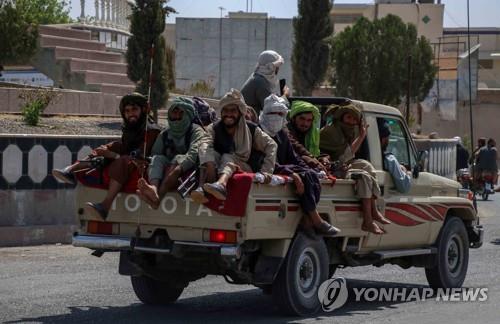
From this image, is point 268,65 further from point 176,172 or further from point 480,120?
point 480,120

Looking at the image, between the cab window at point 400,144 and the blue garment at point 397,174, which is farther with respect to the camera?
the cab window at point 400,144

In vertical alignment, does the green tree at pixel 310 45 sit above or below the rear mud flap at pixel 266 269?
above

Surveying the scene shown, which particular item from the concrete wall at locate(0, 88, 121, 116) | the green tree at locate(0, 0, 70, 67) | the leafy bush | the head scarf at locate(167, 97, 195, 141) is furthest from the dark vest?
the green tree at locate(0, 0, 70, 67)

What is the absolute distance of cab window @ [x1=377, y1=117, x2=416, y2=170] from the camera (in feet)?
40.7

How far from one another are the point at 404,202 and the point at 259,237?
111 inches

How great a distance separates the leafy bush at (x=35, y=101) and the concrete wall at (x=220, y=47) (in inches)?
1055

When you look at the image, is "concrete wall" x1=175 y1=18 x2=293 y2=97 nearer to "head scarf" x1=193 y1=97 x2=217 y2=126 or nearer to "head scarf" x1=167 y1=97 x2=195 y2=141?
"head scarf" x1=193 y1=97 x2=217 y2=126

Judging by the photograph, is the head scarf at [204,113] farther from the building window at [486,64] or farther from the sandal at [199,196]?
the building window at [486,64]

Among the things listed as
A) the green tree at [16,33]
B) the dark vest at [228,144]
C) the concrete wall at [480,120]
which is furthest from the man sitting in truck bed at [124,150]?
the concrete wall at [480,120]

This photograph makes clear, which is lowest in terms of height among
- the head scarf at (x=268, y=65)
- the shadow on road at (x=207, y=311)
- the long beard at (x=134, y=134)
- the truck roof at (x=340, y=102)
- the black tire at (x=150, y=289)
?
the shadow on road at (x=207, y=311)

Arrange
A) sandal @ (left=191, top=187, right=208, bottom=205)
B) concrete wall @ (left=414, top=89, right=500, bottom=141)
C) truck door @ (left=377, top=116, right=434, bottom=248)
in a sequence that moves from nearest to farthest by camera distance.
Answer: sandal @ (left=191, top=187, right=208, bottom=205) < truck door @ (left=377, top=116, right=434, bottom=248) < concrete wall @ (left=414, top=89, right=500, bottom=141)

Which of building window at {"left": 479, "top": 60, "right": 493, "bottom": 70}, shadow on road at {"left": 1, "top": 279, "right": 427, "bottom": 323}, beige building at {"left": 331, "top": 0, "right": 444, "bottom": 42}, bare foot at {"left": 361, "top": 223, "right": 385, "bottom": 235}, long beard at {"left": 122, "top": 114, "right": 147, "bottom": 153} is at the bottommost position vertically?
shadow on road at {"left": 1, "top": 279, "right": 427, "bottom": 323}

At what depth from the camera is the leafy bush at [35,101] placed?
19.1m

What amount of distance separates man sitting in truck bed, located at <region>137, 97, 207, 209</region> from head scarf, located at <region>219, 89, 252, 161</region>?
0.32 meters
